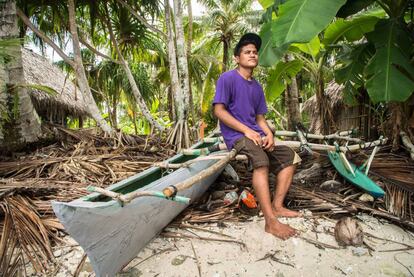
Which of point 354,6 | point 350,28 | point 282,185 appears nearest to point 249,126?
point 282,185

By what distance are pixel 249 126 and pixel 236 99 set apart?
26cm

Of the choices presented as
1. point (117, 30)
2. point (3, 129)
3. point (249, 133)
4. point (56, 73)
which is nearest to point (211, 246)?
point (249, 133)

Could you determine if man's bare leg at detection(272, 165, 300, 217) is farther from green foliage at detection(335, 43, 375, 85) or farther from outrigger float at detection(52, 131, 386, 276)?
green foliage at detection(335, 43, 375, 85)

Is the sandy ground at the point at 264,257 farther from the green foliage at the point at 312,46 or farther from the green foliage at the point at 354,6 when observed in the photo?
the green foliage at the point at 312,46

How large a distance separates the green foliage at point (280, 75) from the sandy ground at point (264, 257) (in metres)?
2.57

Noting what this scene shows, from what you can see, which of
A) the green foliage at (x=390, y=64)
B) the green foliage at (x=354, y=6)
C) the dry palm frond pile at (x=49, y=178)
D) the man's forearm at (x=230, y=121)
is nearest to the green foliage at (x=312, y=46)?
the green foliage at (x=354, y=6)

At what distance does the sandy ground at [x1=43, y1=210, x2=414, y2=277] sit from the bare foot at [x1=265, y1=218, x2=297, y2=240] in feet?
0.13

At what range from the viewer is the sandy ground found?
1.84m

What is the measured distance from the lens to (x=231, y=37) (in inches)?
464

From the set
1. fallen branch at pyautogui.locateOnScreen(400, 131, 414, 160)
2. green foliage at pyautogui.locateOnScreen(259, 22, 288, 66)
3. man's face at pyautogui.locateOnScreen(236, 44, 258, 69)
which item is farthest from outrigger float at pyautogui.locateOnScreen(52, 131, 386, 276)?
fallen branch at pyautogui.locateOnScreen(400, 131, 414, 160)

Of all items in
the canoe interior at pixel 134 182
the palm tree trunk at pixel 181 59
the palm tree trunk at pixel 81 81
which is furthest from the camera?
the palm tree trunk at pixel 181 59

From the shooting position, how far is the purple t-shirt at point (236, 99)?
2402mm

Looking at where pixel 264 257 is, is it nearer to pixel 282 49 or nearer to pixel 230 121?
pixel 230 121

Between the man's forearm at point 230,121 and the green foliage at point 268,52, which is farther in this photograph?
the green foliage at point 268,52
